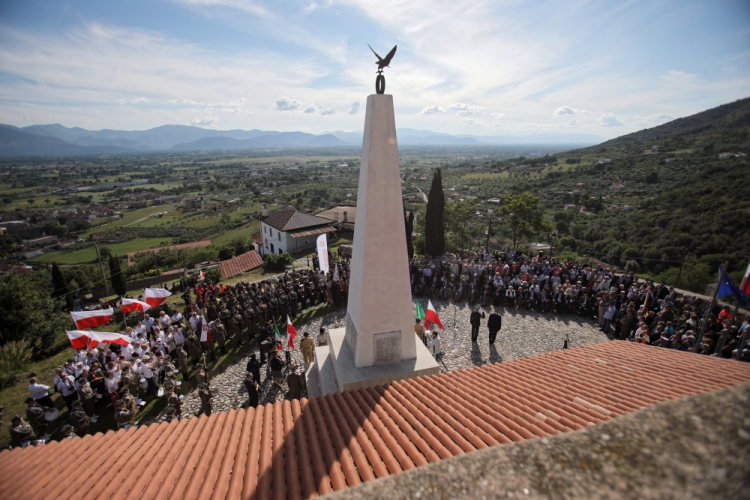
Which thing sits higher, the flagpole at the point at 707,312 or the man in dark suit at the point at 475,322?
the flagpole at the point at 707,312

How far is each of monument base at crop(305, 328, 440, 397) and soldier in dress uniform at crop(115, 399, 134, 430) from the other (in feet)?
14.1

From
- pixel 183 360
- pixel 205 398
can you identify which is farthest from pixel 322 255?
pixel 205 398

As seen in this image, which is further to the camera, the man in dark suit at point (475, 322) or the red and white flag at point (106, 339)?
the man in dark suit at point (475, 322)

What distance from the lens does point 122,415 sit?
810cm

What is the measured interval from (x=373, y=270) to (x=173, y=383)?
5.95m

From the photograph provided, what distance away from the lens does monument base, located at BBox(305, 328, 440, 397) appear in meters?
8.72

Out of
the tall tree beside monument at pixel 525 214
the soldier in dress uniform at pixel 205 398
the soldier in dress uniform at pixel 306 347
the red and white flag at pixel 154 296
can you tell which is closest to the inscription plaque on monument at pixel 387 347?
the soldier in dress uniform at pixel 306 347

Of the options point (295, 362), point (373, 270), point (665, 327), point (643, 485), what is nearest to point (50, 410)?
point (295, 362)

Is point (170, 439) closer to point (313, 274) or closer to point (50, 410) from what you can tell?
point (50, 410)

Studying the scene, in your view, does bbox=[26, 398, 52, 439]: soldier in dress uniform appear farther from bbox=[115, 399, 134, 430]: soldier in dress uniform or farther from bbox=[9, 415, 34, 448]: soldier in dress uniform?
bbox=[115, 399, 134, 430]: soldier in dress uniform

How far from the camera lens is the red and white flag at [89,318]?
1045cm

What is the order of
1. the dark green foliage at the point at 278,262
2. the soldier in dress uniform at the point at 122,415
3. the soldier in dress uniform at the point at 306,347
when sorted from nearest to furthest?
the soldier in dress uniform at the point at 122,415
the soldier in dress uniform at the point at 306,347
the dark green foliage at the point at 278,262

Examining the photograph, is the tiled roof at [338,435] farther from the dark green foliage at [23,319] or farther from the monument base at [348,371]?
the dark green foliage at [23,319]

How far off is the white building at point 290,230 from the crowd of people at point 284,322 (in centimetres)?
1157
